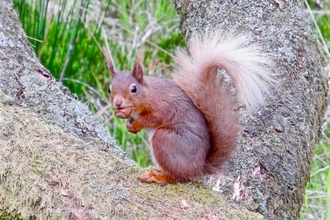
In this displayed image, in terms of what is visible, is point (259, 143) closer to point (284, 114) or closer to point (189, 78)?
point (284, 114)

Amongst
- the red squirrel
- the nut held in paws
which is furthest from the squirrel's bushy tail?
the nut held in paws

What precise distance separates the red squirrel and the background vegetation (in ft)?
3.79

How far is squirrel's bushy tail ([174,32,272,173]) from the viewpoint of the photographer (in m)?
2.09

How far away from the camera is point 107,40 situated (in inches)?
182

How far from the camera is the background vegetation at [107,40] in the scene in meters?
3.46

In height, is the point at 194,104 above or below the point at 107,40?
above

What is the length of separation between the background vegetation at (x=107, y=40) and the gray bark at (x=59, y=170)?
3.53ft

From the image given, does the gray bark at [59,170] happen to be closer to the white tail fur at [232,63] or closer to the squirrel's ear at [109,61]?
the squirrel's ear at [109,61]

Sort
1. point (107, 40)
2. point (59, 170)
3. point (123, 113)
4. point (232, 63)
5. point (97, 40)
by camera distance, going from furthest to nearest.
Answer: point (107, 40) → point (97, 40) → point (123, 113) → point (232, 63) → point (59, 170)

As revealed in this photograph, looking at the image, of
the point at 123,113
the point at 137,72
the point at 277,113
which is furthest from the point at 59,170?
the point at 277,113

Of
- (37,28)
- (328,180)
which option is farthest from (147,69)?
(328,180)

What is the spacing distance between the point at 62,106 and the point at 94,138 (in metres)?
0.16

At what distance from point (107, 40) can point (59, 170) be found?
285cm

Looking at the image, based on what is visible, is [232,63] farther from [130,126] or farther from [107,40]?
[107,40]
